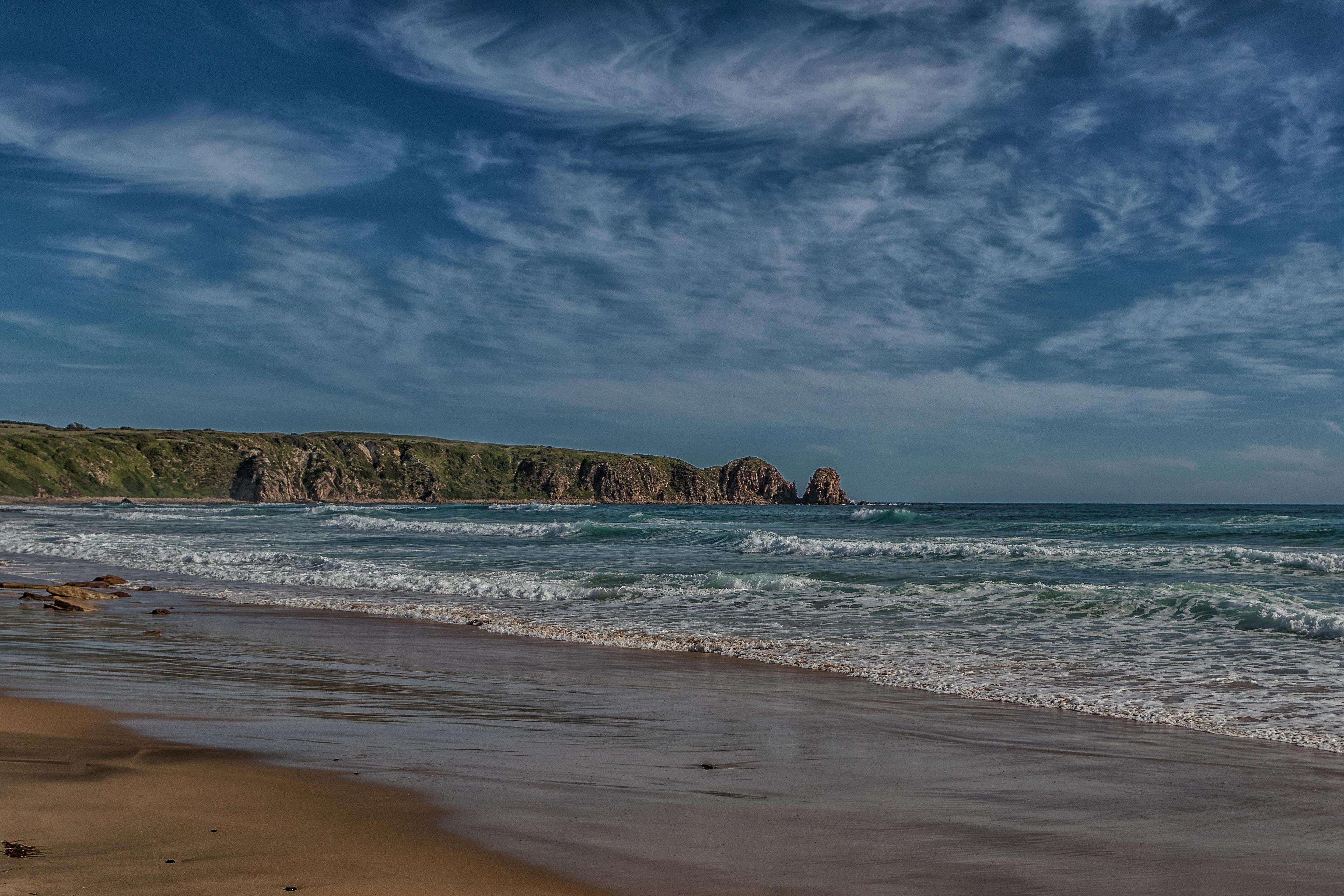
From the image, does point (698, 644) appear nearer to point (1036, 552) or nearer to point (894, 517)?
point (1036, 552)

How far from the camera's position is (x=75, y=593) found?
13.2m

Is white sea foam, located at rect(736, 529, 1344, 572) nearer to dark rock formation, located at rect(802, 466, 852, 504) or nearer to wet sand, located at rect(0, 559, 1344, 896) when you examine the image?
wet sand, located at rect(0, 559, 1344, 896)

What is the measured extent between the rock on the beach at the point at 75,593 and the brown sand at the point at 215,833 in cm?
989

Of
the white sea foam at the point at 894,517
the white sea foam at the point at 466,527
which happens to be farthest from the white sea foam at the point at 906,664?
the white sea foam at the point at 894,517

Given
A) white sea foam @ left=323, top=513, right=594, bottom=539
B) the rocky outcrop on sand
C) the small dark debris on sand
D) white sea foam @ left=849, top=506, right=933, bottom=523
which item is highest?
the small dark debris on sand

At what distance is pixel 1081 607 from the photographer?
13.4 metres

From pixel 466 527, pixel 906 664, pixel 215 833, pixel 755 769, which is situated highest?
pixel 215 833

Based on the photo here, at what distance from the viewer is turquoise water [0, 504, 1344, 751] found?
8406 mm

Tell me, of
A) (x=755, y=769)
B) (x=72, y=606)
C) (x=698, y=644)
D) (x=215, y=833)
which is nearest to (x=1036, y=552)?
(x=698, y=644)

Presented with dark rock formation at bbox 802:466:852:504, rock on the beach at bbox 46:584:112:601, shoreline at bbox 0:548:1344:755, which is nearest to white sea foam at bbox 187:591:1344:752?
shoreline at bbox 0:548:1344:755

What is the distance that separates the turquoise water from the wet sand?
1270 mm

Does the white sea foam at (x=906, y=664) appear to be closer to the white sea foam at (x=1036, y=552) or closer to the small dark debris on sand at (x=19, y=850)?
the small dark debris on sand at (x=19, y=850)

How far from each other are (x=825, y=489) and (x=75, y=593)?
174953 millimetres

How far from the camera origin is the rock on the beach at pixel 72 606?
1236 cm
